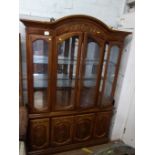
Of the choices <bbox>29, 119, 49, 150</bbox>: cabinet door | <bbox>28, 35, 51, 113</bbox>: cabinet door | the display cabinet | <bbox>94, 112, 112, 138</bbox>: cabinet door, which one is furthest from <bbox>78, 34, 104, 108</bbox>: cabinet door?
<bbox>29, 119, 49, 150</bbox>: cabinet door

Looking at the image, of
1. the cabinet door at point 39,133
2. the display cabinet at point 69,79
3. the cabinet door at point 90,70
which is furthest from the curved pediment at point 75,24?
the cabinet door at point 39,133

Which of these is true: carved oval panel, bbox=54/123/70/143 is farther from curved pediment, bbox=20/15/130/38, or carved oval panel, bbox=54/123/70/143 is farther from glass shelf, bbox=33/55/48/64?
curved pediment, bbox=20/15/130/38

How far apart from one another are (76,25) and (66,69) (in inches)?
23.1

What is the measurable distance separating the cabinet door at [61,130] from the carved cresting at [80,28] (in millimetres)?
1140

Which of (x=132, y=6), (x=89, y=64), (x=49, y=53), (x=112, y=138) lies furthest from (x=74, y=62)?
(x=112, y=138)

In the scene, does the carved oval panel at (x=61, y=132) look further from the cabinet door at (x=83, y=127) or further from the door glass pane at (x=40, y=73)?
the door glass pane at (x=40, y=73)

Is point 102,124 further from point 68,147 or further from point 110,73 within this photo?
point 110,73

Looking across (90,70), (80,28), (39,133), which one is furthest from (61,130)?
(80,28)

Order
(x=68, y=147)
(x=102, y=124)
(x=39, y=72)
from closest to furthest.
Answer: (x=39, y=72), (x=68, y=147), (x=102, y=124)

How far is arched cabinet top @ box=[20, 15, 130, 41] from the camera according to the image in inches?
65.2

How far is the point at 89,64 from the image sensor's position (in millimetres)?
2141

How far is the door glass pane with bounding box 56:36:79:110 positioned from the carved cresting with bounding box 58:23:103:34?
4.3 inches

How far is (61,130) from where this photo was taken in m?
2.16

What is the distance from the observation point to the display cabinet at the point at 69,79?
1.79 meters
